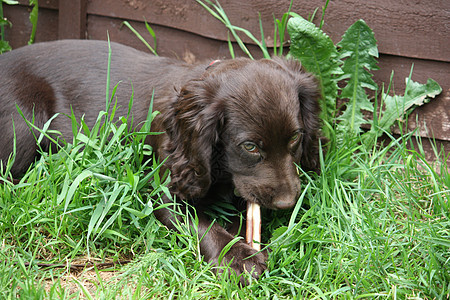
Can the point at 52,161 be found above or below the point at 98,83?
below

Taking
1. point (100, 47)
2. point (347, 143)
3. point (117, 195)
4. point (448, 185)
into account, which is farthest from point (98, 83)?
point (448, 185)

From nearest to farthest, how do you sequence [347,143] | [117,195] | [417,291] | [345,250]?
1. [417,291]
2. [345,250]
3. [117,195]
4. [347,143]

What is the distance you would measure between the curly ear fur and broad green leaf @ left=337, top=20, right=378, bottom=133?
53 centimetres

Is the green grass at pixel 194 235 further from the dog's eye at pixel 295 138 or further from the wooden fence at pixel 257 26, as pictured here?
the wooden fence at pixel 257 26

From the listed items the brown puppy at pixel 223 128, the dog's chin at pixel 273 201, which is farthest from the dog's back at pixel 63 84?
the dog's chin at pixel 273 201

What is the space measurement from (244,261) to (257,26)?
73.2 inches

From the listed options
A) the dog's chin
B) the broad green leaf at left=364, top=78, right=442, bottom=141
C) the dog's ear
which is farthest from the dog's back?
the broad green leaf at left=364, top=78, right=442, bottom=141

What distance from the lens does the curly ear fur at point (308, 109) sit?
2.68 meters

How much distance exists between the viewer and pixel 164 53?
13.3 ft

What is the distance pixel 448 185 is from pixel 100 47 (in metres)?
2.20

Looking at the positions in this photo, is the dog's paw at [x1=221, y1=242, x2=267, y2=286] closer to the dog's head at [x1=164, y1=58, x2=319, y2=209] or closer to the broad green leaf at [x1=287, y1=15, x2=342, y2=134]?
the dog's head at [x1=164, y1=58, x2=319, y2=209]

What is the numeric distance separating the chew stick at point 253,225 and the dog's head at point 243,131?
0.19 feet

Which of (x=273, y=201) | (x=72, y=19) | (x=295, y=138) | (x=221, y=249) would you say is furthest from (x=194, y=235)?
(x=72, y=19)

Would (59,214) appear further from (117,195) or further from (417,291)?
(417,291)
